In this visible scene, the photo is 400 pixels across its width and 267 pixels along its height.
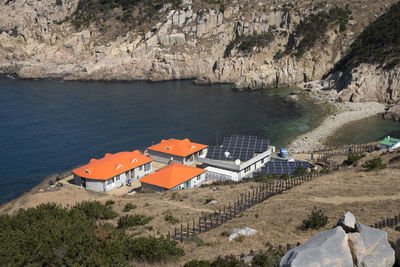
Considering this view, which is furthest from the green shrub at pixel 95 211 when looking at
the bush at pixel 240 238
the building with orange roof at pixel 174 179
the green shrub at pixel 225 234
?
the building with orange roof at pixel 174 179

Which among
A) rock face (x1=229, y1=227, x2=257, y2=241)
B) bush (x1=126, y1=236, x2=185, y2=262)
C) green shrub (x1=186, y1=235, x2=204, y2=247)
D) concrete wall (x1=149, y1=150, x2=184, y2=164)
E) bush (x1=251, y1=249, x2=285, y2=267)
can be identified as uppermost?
bush (x1=251, y1=249, x2=285, y2=267)

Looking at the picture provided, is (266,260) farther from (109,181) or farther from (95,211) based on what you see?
(109,181)

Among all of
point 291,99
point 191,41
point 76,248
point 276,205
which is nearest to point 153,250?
point 76,248

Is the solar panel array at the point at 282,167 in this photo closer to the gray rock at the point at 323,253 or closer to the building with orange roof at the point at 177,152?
the building with orange roof at the point at 177,152

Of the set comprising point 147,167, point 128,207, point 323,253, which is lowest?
point 147,167

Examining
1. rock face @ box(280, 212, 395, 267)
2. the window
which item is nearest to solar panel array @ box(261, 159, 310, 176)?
the window

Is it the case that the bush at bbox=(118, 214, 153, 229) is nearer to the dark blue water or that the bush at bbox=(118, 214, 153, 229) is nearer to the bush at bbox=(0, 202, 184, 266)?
the bush at bbox=(0, 202, 184, 266)
